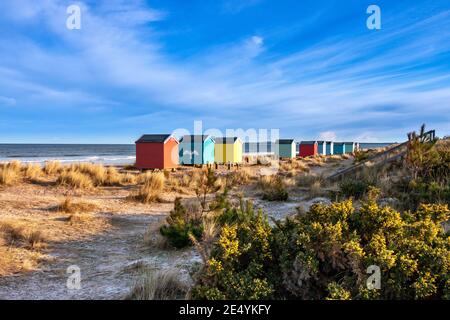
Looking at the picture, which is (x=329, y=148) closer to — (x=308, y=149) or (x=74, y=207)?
(x=308, y=149)

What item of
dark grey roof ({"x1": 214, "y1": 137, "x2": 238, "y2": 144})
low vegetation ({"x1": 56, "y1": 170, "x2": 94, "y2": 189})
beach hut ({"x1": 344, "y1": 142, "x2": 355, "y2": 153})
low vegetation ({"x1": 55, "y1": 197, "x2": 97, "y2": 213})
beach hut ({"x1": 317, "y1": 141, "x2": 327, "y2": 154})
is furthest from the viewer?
beach hut ({"x1": 344, "y1": 142, "x2": 355, "y2": 153})

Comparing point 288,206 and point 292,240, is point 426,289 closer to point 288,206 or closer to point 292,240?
point 292,240

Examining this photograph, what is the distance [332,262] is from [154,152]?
20.2m

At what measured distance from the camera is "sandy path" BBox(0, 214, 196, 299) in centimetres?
431

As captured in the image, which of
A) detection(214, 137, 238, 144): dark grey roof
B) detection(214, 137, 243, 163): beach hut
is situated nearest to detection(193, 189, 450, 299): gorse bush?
detection(214, 137, 243, 163): beach hut

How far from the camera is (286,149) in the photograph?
144ft

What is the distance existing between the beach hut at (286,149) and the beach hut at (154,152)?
23.2 meters

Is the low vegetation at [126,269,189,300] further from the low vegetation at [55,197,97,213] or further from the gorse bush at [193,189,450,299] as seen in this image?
the low vegetation at [55,197,97,213]

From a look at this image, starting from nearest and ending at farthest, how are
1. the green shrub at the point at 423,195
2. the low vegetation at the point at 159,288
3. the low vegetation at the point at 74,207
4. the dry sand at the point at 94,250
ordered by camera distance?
the low vegetation at the point at 159,288, the dry sand at the point at 94,250, the green shrub at the point at 423,195, the low vegetation at the point at 74,207

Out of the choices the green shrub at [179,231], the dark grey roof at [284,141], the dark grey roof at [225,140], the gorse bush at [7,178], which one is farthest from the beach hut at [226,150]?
the green shrub at [179,231]

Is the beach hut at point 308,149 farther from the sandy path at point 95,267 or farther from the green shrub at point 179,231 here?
the green shrub at point 179,231

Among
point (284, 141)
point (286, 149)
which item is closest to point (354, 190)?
point (286, 149)

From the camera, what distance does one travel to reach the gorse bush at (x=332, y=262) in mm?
2963

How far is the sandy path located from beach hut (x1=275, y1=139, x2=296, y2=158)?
1464 inches
